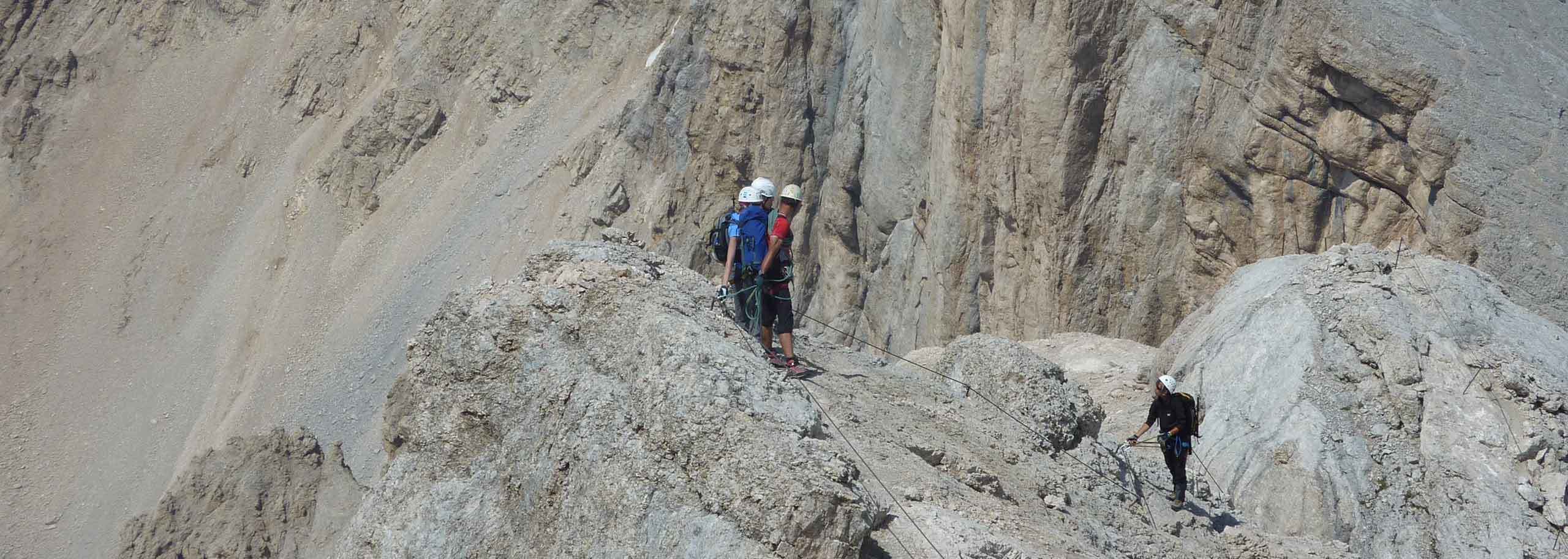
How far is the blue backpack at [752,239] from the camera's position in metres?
9.45

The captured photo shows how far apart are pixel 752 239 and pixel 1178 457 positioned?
402 centimetres

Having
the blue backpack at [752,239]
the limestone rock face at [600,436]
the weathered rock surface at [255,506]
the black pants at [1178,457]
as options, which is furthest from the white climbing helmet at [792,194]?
the weathered rock surface at [255,506]

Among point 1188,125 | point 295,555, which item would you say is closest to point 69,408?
point 295,555

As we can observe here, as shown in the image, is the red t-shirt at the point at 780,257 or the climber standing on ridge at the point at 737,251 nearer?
the red t-shirt at the point at 780,257

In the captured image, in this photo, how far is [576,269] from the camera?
952 centimetres

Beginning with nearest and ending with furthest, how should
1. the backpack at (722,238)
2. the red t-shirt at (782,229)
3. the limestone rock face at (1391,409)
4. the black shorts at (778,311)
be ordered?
the red t-shirt at (782,229), the black shorts at (778,311), the backpack at (722,238), the limestone rock face at (1391,409)

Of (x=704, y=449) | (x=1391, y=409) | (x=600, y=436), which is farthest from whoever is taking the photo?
(x=1391, y=409)

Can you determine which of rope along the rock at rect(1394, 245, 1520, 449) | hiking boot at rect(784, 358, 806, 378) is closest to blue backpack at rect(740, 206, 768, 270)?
hiking boot at rect(784, 358, 806, 378)

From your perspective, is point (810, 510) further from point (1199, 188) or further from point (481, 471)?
point (1199, 188)

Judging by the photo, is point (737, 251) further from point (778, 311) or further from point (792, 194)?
point (792, 194)

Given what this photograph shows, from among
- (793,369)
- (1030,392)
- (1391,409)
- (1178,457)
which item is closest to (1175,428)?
(1178,457)

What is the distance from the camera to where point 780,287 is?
9.40 metres

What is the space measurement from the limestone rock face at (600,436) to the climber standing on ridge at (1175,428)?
383cm

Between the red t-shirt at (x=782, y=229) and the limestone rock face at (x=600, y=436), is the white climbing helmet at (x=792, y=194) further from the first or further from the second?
the limestone rock face at (x=600, y=436)
